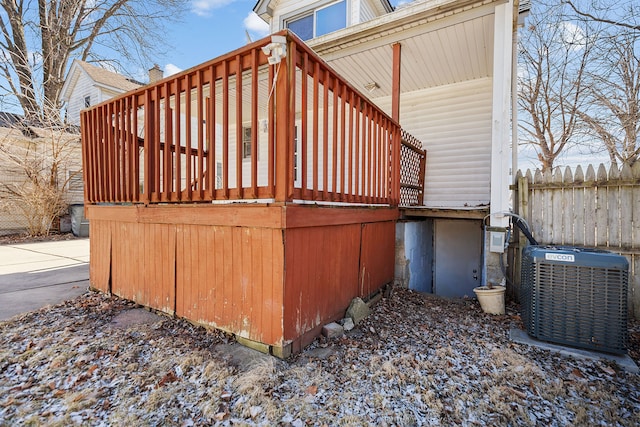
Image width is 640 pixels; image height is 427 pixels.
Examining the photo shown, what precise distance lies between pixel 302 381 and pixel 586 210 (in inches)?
140

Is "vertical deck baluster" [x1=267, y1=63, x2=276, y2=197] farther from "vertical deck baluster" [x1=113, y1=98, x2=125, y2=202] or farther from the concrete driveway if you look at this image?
the concrete driveway

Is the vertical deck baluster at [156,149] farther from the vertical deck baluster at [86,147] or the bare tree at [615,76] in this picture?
the bare tree at [615,76]

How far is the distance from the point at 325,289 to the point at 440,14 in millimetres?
3594

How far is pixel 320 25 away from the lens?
766cm

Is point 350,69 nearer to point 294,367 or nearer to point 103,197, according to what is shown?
point 103,197

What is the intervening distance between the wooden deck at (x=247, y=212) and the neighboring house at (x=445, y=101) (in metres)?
1.21

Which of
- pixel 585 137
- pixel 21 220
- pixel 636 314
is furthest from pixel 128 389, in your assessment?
pixel 585 137

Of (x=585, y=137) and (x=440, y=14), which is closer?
(x=440, y=14)

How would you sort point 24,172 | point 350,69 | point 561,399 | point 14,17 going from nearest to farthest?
1. point 561,399
2. point 350,69
3. point 24,172
4. point 14,17

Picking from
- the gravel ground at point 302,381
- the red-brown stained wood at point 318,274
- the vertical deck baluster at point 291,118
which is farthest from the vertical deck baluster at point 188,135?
the gravel ground at point 302,381

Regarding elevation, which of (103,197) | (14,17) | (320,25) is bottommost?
(103,197)

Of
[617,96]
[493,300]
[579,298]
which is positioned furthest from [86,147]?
[617,96]

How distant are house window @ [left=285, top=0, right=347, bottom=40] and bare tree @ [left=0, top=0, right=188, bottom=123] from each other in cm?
870

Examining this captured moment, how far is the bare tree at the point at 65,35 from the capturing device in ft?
36.9
